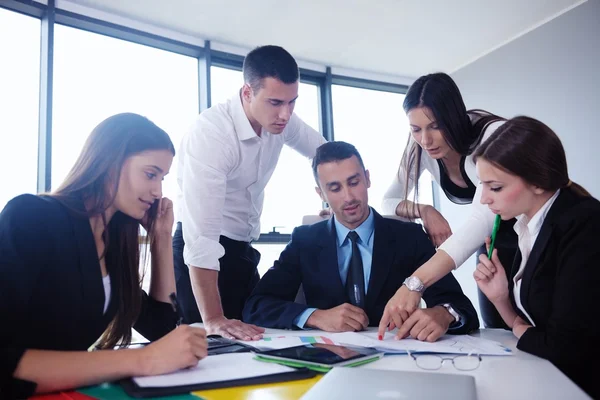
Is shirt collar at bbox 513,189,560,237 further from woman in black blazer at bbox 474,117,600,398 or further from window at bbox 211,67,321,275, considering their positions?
window at bbox 211,67,321,275

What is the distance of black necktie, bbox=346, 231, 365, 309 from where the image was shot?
1.73 metres

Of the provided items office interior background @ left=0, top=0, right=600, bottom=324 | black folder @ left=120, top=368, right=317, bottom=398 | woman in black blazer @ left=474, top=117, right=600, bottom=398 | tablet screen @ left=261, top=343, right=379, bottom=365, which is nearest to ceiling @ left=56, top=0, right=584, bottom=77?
office interior background @ left=0, top=0, right=600, bottom=324

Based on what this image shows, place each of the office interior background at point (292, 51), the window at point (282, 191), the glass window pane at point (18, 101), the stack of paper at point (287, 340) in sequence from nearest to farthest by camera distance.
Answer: the stack of paper at point (287, 340)
the glass window pane at point (18, 101)
the office interior background at point (292, 51)
the window at point (282, 191)

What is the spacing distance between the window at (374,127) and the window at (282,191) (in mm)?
678

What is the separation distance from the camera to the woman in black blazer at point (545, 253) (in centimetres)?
103

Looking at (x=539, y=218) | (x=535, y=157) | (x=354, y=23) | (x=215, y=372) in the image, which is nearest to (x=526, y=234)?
(x=539, y=218)

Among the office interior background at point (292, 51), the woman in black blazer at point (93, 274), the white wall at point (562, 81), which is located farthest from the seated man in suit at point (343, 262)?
the white wall at point (562, 81)

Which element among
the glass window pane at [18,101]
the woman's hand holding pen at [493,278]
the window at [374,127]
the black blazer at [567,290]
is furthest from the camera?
the window at [374,127]

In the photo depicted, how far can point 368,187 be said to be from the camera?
1.99 m

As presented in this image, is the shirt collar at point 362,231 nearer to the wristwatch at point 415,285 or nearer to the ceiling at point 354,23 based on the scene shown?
the wristwatch at point 415,285

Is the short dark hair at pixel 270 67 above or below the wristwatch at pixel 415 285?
above

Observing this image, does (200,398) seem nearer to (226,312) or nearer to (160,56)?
(226,312)

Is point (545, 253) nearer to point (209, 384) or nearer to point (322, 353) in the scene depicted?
point (322, 353)

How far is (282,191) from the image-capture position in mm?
4543
